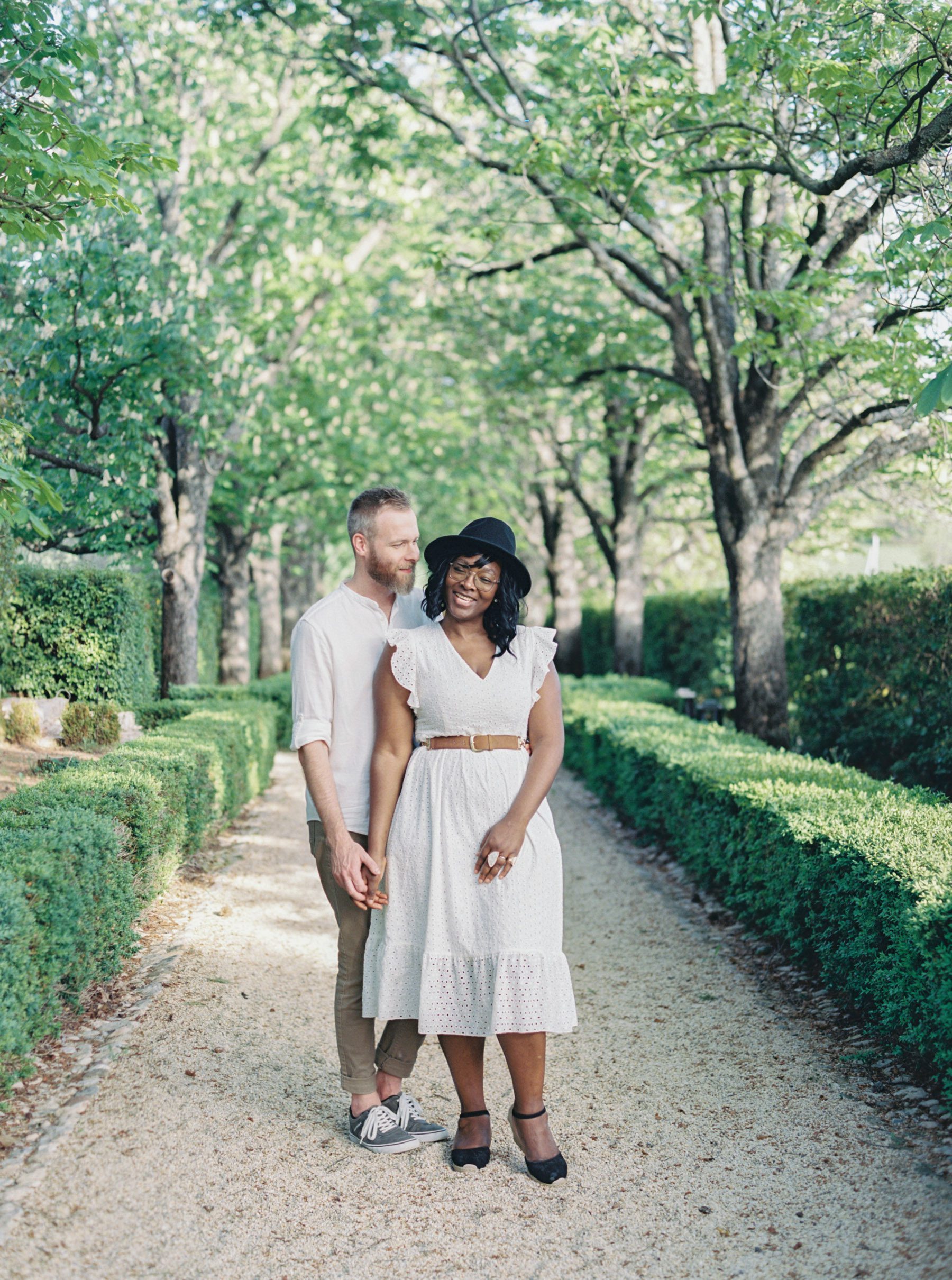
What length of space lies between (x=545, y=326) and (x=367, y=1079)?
10808 millimetres

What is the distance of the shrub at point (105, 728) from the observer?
1087 centimetres

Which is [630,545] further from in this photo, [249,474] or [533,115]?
[533,115]

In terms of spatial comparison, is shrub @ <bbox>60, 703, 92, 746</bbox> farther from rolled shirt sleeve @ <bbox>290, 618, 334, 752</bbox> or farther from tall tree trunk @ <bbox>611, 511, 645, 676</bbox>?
tall tree trunk @ <bbox>611, 511, 645, 676</bbox>

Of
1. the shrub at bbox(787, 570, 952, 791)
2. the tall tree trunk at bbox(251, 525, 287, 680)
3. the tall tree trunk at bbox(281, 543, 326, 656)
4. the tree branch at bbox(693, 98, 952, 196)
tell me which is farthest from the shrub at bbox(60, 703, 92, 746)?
the tall tree trunk at bbox(281, 543, 326, 656)

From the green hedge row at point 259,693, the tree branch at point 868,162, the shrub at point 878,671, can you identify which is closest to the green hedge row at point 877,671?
the shrub at point 878,671

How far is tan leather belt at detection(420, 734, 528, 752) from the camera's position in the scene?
3.62 m

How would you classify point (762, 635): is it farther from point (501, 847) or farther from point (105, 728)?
point (501, 847)

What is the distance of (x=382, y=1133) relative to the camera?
3902mm

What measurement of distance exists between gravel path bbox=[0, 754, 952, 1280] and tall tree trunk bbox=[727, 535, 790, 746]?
210 inches

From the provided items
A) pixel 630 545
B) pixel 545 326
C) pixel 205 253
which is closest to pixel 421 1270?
pixel 545 326

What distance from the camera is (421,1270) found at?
317 cm

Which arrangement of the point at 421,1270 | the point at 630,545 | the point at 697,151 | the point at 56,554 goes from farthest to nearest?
the point at 630,545 → the point at 56,554 → the point at 697,151 → the point at 421,1270

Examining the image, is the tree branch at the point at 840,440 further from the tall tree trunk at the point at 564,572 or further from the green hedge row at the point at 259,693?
the tall tree trunk at the point at 564,572

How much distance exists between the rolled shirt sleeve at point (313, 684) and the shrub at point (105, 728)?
303 inches
